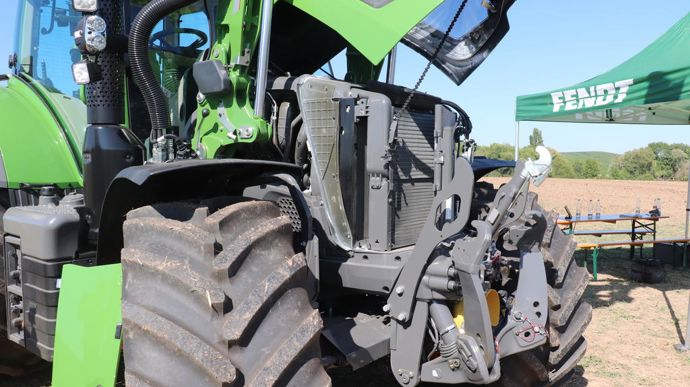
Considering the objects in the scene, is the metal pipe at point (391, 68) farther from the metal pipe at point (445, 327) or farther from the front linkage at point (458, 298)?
the metal pipe at point (445, 327)

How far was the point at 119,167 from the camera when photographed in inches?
127

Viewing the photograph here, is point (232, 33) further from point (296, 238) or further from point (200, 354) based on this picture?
point (200, 354)

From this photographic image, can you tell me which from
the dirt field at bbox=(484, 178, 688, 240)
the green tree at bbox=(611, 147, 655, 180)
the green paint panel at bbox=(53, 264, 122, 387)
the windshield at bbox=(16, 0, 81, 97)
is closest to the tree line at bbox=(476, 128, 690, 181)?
the green tree at bbox=(611, 147, 655, 180)

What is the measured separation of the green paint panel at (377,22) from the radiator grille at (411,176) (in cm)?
57

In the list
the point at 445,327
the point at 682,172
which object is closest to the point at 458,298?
the point at 445,327

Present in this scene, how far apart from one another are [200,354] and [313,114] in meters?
1.49

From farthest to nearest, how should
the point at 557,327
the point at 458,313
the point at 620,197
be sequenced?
the point at 620,197
the point at 557,327
the point at 458,313

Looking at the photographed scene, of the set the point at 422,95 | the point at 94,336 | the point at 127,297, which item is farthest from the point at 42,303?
the point at 422,95

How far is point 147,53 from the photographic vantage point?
318 centimetres

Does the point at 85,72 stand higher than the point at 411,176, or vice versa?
the point at 85,72

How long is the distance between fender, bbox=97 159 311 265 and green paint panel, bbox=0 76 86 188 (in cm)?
114

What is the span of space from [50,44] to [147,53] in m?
1.39

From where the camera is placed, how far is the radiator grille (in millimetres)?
3139

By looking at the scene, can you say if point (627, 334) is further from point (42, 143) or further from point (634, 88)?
point (42, 143)
